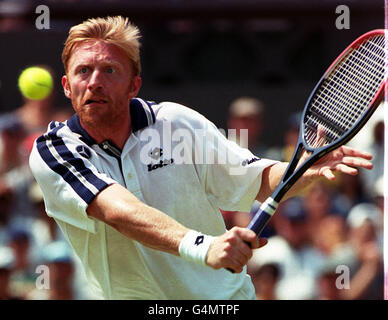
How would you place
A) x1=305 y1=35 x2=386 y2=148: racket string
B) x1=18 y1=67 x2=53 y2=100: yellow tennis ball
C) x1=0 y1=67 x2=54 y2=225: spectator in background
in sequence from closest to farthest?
1. x1=305 y1=35 x2=386 y2=148: racket string
2. x1=18 y1=67 x2=53 y2=100: yellow tennis ball
3. x1=0 y1=67 x2=54 y2=225: spectator in background

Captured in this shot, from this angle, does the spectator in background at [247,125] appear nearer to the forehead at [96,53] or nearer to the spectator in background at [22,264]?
the spectator in background at [22,264]

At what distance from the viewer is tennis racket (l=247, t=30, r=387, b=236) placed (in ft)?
12.6

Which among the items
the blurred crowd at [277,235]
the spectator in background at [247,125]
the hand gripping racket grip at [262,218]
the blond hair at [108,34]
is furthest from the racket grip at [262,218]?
the spectator in background at [247,125]

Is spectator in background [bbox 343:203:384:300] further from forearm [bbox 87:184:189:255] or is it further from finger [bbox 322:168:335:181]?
forearm [bbox 87:184:189:255]

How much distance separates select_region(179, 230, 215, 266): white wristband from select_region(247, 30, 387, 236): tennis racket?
1.70ft

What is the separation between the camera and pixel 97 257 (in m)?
4.02

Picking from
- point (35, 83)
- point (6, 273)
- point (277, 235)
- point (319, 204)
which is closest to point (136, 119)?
point (35, 83)

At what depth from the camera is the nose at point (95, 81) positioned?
388 cm

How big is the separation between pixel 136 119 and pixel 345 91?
3.32 feet

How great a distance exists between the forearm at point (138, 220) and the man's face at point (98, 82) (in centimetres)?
40

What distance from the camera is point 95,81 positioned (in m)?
3.89

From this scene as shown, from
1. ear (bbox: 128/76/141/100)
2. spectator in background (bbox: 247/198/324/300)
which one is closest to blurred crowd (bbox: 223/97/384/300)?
spectator in background (bbox: 247/198/324/300)
